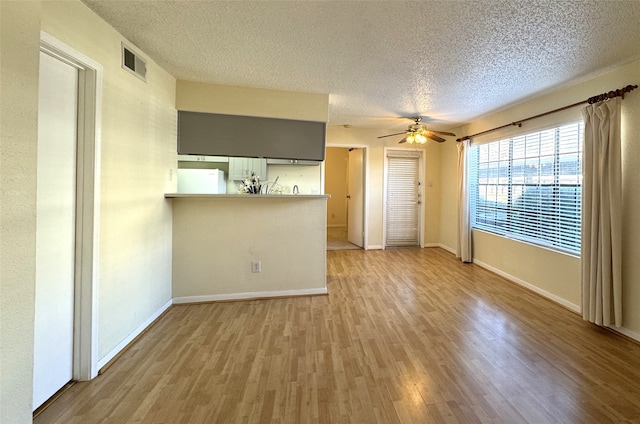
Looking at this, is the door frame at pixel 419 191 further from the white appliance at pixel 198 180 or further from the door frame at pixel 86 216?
the door frame at pixel 86 216

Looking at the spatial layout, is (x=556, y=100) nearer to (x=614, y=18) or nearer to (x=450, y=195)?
(x=614, y=18)

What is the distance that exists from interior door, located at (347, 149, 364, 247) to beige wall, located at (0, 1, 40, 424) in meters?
5.17

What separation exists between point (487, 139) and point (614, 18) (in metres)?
2.67

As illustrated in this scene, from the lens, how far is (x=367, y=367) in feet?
Result: 6.32

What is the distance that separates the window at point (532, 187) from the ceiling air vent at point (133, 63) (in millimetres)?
4296

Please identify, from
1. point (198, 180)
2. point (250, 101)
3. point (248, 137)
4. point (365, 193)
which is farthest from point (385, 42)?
point (365, 193)

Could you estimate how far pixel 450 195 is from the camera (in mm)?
5543

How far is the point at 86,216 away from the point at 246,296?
5.86 ft

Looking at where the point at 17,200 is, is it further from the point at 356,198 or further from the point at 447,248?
the point at 447,248

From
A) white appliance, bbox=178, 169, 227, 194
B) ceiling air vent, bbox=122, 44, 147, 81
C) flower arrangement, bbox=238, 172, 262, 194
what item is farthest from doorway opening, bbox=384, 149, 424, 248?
ceiling air vent, bbox=122, 44, 147, 81

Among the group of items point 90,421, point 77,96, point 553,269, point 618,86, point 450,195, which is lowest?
point 90,421

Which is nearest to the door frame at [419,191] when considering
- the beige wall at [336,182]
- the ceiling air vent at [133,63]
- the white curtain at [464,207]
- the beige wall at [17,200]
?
the white curtain at [464,207]

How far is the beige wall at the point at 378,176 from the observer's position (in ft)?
17.9

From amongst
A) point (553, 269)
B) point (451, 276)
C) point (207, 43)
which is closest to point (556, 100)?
point (553, 269)
